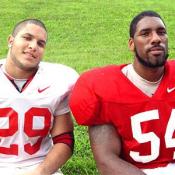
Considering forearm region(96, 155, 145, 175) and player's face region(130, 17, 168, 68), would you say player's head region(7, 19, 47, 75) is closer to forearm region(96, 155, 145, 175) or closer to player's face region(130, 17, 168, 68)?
player's face region(130, 17, 168, 68)

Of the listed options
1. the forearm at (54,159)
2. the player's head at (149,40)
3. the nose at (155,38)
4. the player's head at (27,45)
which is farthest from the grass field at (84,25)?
the nose at (155,38)

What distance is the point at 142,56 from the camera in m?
3.59

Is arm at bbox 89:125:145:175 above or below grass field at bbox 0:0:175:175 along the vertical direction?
below

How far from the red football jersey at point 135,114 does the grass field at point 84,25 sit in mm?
5607

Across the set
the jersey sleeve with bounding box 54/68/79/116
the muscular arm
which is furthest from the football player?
the muscular arm

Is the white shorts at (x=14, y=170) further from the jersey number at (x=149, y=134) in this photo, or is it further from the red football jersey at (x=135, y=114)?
the jersey number at (x=149, y=134)

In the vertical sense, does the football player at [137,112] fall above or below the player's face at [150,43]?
below

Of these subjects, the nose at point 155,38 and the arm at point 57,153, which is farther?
the arm at point 57,153

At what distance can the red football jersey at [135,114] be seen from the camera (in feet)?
11.7

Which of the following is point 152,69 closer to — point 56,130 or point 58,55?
point 56,130

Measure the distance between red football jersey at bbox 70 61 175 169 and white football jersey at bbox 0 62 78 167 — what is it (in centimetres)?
25

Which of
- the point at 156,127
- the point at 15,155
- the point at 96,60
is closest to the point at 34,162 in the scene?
the point at 15,155

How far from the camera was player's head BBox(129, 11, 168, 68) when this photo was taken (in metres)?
3.55

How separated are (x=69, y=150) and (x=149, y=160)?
603 millimetres
